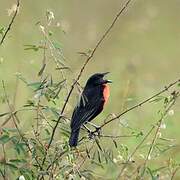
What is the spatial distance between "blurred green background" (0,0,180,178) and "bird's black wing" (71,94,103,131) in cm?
69

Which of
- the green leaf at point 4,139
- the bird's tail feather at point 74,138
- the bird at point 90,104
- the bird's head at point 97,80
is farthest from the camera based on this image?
the bird's head at point 97,80

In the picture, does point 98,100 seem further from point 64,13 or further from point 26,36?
point 64,13

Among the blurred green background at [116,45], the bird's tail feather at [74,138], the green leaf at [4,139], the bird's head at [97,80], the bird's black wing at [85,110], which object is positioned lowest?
the green leaf at [4,139]

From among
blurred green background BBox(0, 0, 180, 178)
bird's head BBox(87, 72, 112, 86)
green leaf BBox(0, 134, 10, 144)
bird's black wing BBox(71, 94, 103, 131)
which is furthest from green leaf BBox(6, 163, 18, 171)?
blurred green background BBox(0, 0, 180, 178)

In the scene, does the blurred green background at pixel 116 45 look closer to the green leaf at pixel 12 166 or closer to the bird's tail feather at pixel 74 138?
the bird's tail feather at pixel 74 138

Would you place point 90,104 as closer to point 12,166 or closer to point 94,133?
point 94,133

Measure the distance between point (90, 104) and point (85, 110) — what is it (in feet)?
0.47

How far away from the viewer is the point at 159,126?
4.75 metres

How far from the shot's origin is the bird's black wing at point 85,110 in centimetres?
506

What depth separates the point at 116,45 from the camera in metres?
9.56

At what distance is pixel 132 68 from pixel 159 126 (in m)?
2.79

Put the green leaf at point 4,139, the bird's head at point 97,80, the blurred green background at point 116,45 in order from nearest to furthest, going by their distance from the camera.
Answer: the green leaf at point 4,139
the bird's head at point 97,80
the blurred green background at point 116,45

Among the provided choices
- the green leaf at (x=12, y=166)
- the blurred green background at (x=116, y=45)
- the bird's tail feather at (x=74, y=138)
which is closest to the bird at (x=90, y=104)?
the bird's tail feather at (x=74, y=138)

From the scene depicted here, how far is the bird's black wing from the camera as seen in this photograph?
5.06 m
